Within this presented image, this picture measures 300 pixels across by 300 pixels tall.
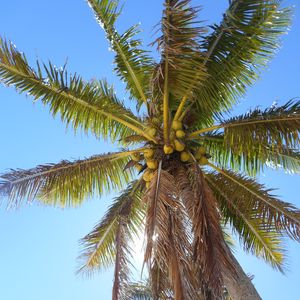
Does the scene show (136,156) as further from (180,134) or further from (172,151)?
(180,134)

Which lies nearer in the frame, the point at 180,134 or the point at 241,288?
the point at 241,288

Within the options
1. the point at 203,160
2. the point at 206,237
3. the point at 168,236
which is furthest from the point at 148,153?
the point at 206,237

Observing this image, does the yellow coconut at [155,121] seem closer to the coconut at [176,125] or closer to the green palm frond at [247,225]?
the coconut at [176,125]

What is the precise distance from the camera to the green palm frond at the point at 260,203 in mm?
7949

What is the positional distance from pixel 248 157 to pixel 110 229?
3089 mm

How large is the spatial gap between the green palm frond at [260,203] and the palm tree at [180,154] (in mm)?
20

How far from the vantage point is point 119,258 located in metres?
7.86

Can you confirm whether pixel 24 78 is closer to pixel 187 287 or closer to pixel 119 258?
pixel 119 258

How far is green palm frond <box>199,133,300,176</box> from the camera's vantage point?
871cm

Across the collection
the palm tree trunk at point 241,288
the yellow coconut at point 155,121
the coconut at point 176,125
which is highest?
the yellow coconut at point 155,121

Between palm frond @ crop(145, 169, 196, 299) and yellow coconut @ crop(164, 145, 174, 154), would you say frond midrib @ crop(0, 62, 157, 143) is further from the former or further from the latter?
palm frond @ crop(145, 169, 196, 299)

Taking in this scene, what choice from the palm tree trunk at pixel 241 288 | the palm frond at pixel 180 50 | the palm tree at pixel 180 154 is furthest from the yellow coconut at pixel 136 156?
the palm tree trunk at pixel 241 288

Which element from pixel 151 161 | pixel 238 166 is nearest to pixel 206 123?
pixel 238 166

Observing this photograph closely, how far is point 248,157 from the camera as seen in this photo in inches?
349
